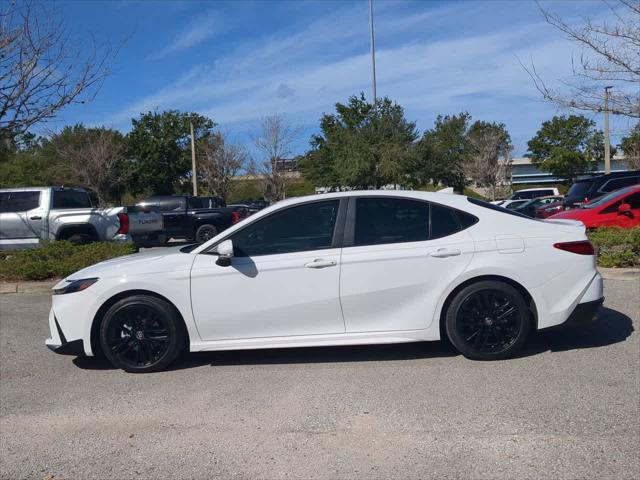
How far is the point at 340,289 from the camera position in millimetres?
5262

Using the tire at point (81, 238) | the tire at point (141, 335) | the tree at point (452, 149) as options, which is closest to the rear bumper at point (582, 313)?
the tire at point (141, 335)

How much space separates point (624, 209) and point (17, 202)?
12952mm

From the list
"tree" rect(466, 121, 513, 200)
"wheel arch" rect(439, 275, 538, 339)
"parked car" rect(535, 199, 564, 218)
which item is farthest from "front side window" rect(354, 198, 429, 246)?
"tree" rect(466, 121, 513, 200)

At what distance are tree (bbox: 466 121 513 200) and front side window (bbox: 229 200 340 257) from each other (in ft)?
127

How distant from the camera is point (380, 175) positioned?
28469mm

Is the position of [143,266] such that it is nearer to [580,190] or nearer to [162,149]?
[580,190]

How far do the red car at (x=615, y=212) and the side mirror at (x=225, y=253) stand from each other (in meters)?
9.27

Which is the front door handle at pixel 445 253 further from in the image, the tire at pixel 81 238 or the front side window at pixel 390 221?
the tire at pixel 81 238

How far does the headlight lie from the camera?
5422 millimetres

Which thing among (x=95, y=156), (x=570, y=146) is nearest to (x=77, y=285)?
(x=95, y=156)

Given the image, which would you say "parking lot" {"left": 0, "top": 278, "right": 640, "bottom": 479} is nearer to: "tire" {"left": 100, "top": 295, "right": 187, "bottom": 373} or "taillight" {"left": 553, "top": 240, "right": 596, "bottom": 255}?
"tire" {"left": 100, "top": 295, "right": 187, "bottom": 373}

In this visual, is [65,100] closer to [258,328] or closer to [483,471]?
[258,328]

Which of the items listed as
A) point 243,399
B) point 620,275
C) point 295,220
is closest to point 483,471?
point 243,399

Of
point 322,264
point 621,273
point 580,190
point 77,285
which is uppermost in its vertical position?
point 580,190
